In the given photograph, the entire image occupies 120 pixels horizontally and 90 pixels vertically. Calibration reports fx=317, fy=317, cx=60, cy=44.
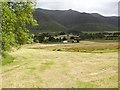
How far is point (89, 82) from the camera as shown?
32594 mm

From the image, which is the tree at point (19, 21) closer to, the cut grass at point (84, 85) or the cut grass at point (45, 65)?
the cut grass at point (45, 65)

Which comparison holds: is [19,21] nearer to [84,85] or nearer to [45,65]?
[45,65]

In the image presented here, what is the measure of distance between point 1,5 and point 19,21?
1060 cm

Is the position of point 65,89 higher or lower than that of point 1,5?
lower

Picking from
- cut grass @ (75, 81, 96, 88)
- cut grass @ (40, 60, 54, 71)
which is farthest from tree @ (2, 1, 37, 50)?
cut grass @ (75, 81, 96, 88)

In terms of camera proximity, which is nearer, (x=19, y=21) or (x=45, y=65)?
(x=45, y=65)

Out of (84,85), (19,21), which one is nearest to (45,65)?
(19,21)

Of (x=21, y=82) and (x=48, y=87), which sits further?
(x=21, y=82)

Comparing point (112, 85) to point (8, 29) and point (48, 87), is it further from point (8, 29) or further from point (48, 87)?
point (8, 29)

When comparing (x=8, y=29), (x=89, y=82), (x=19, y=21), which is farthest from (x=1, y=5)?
(x=89, y=82)

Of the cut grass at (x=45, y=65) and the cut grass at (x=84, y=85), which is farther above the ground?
the cut grass at (x=84, y=85)

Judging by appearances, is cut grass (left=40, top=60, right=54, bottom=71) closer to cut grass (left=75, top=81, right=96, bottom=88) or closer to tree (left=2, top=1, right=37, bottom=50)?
tree (left=2, top=1, right=37, bottom=50)

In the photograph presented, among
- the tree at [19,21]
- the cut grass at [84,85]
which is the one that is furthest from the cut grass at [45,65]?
the cut grass at [84,85]

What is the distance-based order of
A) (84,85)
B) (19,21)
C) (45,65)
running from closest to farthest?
(84,85)
(45,65)
(19,21)
